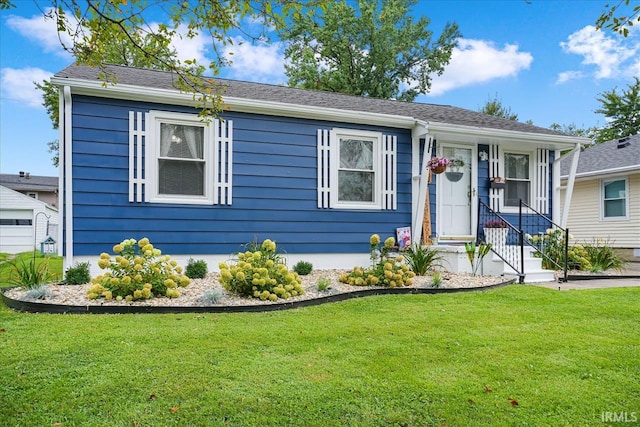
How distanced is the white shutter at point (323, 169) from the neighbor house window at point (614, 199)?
30.9 feet

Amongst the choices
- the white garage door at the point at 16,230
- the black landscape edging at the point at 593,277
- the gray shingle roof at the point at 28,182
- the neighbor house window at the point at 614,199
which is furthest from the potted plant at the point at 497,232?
the gray shingle roof at the point at 28,182

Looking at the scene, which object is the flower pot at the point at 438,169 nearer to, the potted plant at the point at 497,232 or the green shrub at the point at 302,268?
the potted plant at the point at 497,232

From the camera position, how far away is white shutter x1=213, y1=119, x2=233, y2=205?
6.71 meters

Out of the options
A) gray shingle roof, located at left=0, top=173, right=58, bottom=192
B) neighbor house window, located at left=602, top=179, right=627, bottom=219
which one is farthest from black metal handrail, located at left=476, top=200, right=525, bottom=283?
gray shingle roof, located at left=0, top=173, right=58, bottom=192

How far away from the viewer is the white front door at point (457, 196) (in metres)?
8.26

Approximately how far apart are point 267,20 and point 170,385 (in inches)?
96.8

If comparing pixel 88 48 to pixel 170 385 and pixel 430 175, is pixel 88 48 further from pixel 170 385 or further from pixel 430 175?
pixel 430 175

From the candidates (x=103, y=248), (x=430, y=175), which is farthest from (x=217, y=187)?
(x=430, y=175)

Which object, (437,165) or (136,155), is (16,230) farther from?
(437,165)

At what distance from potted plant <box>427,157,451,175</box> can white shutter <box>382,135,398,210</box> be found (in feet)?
2.13

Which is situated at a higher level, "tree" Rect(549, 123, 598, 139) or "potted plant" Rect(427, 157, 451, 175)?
"tree" Rect(549, 123, 598, 139)

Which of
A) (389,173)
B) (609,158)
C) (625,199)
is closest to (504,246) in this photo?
(389,173)

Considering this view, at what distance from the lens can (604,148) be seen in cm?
1438

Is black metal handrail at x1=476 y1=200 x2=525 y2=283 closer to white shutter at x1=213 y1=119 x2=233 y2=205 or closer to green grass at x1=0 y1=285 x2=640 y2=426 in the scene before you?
green grass at x1=0 y1=285 x2=640 y2=426
